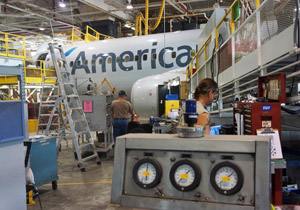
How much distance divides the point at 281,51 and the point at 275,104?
0.44m

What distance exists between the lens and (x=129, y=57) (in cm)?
1247

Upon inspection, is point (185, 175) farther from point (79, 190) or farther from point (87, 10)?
point (87, 10)

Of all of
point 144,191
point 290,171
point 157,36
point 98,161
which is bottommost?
point 98,161

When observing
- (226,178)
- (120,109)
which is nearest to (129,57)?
(120,109)

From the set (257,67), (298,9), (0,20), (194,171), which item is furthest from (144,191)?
(0,20)

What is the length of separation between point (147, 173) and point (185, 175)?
187mm

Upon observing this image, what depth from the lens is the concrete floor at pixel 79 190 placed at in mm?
4367

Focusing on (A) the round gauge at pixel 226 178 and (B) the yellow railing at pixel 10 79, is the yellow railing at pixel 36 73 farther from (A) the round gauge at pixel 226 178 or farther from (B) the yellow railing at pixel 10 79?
(A) the round gauge at pixel 226 178

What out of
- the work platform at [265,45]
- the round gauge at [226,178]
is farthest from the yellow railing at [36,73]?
the round gauge at [226,178]

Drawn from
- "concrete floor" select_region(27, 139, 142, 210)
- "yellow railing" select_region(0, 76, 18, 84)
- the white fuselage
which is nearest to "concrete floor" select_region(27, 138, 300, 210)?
"concrete floor" select_region(27, 139, 142, 210)

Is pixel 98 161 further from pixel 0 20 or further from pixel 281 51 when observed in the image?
pixel 0 20

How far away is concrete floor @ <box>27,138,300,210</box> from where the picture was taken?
437cm

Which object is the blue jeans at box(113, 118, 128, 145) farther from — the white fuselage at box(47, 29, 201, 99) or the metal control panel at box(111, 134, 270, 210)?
the metal control panel at box(111, 134, 270, 210)

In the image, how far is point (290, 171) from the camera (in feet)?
10.0
